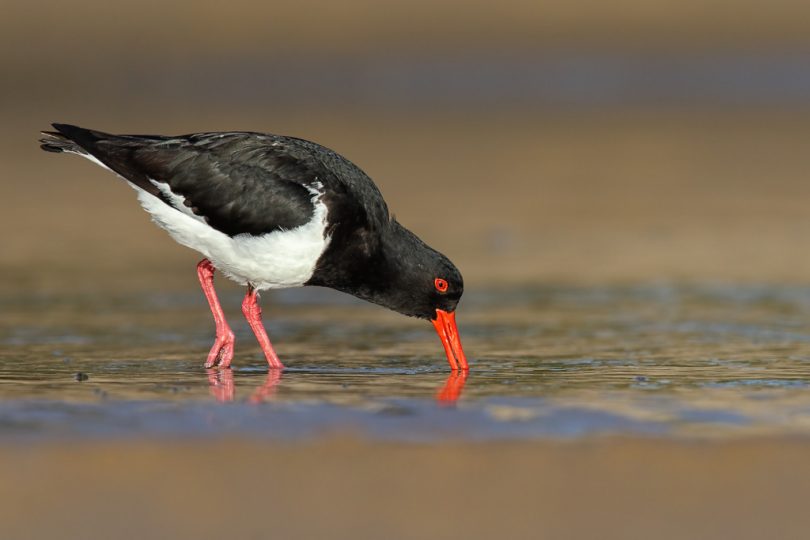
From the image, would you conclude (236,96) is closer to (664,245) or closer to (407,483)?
(664,245)

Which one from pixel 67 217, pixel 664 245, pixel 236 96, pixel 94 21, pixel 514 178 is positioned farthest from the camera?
pixel 94 21

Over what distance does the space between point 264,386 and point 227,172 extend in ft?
5.70

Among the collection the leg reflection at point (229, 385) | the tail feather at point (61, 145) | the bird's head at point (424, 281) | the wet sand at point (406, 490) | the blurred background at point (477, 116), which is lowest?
the wet sand at point (406, 490)

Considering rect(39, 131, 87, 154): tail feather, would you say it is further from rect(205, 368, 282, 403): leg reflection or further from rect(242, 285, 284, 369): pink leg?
rect(205, 368, 282, 403): leg reflection

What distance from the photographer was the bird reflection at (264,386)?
24.3ft

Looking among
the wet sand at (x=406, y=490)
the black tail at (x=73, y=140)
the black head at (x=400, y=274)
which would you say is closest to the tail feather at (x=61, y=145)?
the black tail at (x=73, y=140)

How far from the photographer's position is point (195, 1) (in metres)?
32.9

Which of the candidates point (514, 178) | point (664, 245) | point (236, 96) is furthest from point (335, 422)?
point (236, 96)

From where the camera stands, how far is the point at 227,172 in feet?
29.6

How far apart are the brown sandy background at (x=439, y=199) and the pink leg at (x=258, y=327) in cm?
221

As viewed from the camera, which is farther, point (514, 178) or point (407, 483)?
point (514, 178)

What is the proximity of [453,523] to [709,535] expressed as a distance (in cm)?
94

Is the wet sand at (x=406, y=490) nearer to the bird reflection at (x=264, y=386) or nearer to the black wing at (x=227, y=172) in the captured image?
the bird reflection at (x=264, y=386)

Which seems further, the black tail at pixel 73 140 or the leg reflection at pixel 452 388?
the black tail at pixel 73 140
